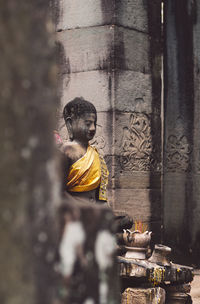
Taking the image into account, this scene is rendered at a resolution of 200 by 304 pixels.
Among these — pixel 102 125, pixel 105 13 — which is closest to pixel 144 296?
pixel 102 125

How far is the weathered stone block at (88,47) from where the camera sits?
6.51 m

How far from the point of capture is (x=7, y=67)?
93 cm

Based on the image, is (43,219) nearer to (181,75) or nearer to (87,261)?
(87,261)

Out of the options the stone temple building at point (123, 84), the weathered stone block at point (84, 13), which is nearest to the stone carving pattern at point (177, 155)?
the stone temple building at point (123, 84)

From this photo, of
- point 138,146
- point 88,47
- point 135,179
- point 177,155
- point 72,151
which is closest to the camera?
point 72,151

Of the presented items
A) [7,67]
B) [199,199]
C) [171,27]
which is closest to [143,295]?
[199,199]

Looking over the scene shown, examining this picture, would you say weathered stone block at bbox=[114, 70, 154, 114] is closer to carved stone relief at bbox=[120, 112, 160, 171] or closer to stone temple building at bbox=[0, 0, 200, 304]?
stone temple building at bbox=[0, 0, 200, 304]

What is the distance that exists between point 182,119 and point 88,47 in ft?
7.32

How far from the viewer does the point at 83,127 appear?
400cm

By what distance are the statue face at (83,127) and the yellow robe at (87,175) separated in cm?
12

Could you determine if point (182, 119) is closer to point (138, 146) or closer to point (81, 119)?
point (138, 146)

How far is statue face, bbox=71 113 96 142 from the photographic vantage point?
13.0 feet

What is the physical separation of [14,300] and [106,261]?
238 millimetres

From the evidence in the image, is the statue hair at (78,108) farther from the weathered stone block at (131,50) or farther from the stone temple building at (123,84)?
the weathered stone block at (131,50)
